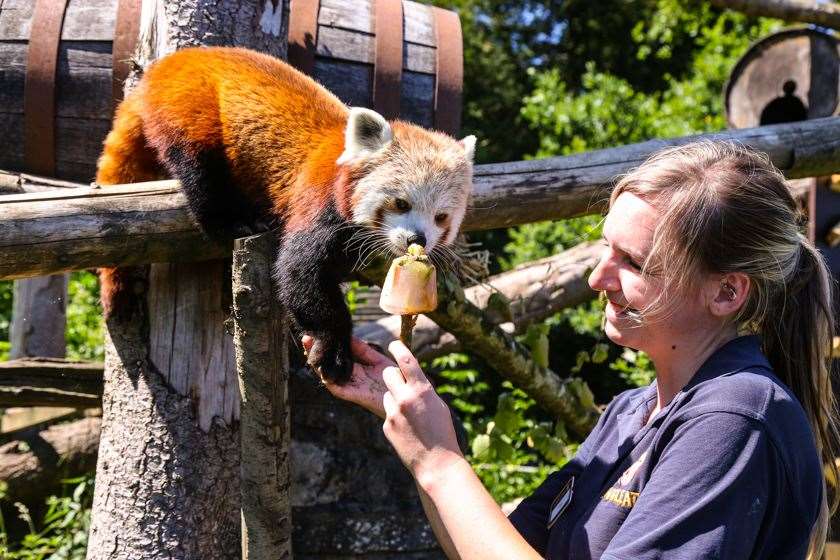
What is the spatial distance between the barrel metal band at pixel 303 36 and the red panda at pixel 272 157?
447 mm

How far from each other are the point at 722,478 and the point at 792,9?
Answer: 4.20 meters

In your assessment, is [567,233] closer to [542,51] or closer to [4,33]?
[4,33]

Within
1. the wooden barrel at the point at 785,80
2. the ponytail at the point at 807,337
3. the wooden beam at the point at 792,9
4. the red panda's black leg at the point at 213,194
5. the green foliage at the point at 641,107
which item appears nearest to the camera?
the ponytail at the point at 807,337

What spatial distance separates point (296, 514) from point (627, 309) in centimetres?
211

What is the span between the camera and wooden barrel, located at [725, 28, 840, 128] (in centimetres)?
430

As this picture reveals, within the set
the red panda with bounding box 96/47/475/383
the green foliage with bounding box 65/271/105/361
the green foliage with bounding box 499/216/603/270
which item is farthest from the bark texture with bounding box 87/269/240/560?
the green foliage with bounding box 499/216/603/270

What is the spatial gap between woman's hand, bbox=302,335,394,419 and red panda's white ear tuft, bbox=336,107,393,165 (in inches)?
22.4

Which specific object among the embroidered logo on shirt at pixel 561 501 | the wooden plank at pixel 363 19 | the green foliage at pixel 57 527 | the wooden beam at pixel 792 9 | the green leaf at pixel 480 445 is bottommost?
the green foliage at pixel 57 527

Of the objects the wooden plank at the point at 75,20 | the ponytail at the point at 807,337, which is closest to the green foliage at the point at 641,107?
the wooden plank at the point at 75,20

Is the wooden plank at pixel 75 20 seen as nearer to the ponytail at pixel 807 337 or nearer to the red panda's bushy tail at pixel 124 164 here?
the red panda's bushy tail at pixel 124 164

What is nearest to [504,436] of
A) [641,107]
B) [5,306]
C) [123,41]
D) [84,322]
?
[123,41]

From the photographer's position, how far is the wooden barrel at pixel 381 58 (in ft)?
9.54

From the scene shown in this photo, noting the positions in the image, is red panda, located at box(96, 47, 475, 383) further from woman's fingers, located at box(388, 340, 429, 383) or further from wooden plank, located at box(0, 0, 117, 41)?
woman's fingers, located at box(388, 340, 429, 383)

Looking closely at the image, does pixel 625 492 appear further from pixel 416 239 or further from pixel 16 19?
pixel 16 19
